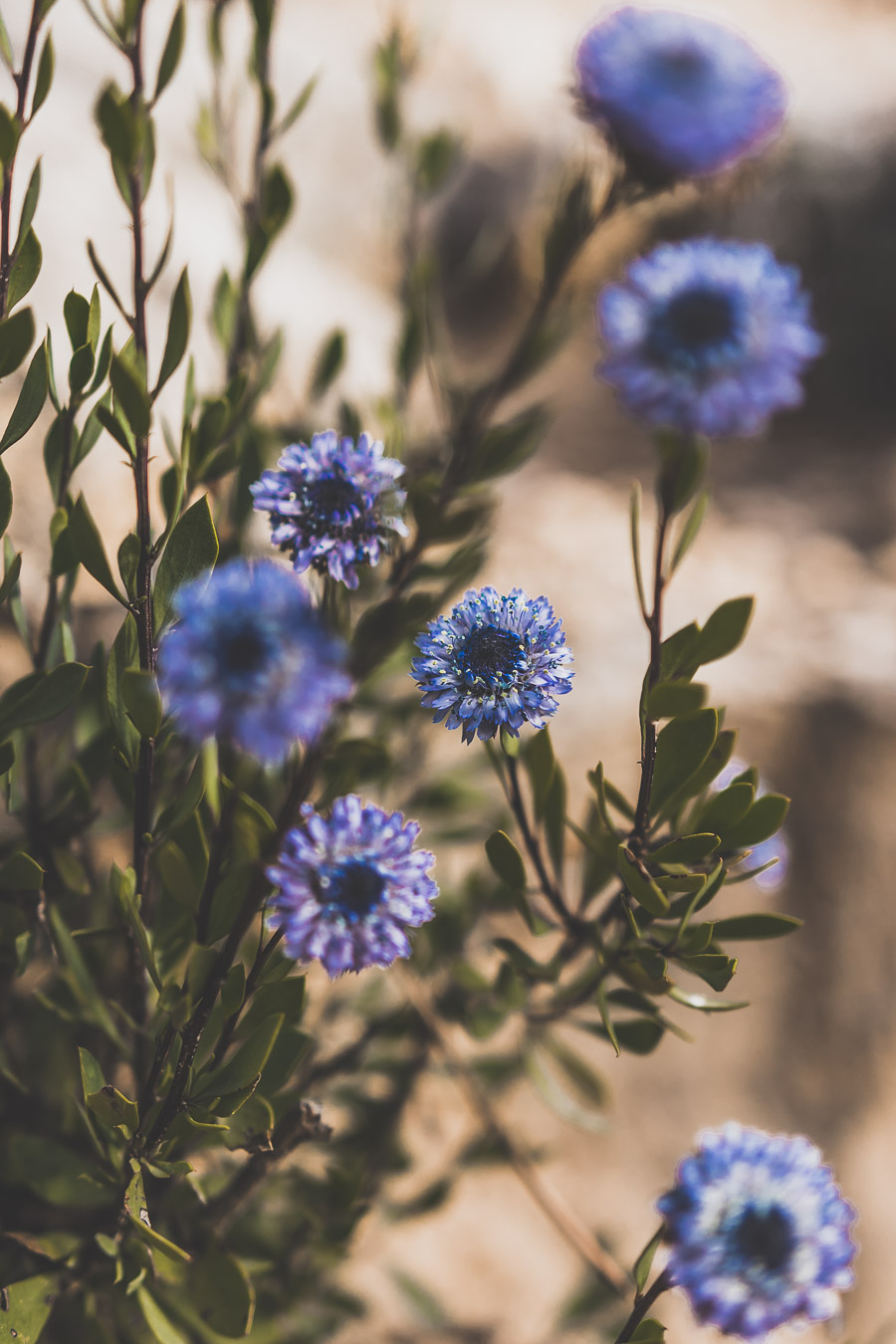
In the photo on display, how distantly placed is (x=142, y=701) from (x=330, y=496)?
0.13 metres

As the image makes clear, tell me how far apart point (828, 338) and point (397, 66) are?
1.23 metres

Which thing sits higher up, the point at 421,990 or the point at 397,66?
the point at 397,66

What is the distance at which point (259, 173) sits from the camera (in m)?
0.81

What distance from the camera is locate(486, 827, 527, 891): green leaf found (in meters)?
0.58

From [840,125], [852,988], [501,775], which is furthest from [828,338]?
[501,775]

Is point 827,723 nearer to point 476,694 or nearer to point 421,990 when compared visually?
point 421,990

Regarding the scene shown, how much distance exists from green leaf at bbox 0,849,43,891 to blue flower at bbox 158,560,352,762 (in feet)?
0.95

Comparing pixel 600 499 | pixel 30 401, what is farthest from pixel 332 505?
pixel 600 499

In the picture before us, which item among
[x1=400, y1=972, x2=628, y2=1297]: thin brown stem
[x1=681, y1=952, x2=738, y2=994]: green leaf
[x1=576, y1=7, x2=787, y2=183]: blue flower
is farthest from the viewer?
[x1=400, y1=972, x2=628, y2=1297]: thin brown stem

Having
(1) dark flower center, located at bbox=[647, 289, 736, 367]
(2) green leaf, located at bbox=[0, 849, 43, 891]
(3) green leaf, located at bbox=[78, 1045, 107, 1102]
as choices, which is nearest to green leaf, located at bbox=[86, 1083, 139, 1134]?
(3) green leaf, located at bbox=[78, 1045, 107, 1102]

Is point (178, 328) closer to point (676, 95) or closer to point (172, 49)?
point (172, 49)

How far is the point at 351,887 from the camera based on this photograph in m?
0.44

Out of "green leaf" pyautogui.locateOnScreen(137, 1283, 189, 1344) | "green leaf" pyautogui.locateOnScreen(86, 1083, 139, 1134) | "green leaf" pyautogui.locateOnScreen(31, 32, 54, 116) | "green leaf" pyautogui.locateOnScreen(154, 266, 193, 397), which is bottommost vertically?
"green leaf" pyautogui.locateOnScreen(137, 1283, 189, 1344)

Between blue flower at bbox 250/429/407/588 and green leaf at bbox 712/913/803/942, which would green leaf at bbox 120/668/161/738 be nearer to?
blue flower at bbox 250/429/407/588
